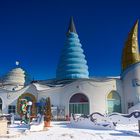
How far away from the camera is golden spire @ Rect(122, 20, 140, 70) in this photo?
35.6 metres

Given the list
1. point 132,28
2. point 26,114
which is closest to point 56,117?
point 26,114

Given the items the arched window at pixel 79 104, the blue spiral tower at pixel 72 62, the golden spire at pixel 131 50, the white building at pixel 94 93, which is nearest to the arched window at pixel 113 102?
the white building at pixel 94 93

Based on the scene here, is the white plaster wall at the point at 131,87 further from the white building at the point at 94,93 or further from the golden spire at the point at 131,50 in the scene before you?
the golden spire at the point at 131,50

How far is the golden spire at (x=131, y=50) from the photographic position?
3560 cm

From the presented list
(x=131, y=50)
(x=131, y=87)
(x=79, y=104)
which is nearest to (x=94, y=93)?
(x=79, y=104)

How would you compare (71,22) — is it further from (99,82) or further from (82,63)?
(99,82)

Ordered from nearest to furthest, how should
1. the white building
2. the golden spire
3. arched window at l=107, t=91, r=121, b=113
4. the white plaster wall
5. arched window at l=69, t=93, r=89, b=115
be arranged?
the white plaster wall → the white building → arched window at l=107, t=91, r=121, b=113 → arched window at l=69, t=93, r=89, b=115 → the golden spire

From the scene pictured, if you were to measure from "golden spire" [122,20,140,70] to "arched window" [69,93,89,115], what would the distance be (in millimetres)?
8170

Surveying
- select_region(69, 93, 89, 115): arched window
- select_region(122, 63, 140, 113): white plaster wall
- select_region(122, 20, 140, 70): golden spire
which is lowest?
select_region(69, 93, 89, 115): arched window

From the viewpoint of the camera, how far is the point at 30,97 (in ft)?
123

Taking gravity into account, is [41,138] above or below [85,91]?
below

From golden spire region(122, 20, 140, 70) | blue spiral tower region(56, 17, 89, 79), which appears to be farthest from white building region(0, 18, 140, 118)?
blue spiral tower region(56, 17, 89, 79)

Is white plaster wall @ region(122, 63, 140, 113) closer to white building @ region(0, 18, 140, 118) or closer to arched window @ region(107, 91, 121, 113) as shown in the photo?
white building @ region(0, 18, 140, 118)

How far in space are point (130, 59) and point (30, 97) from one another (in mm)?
16847
